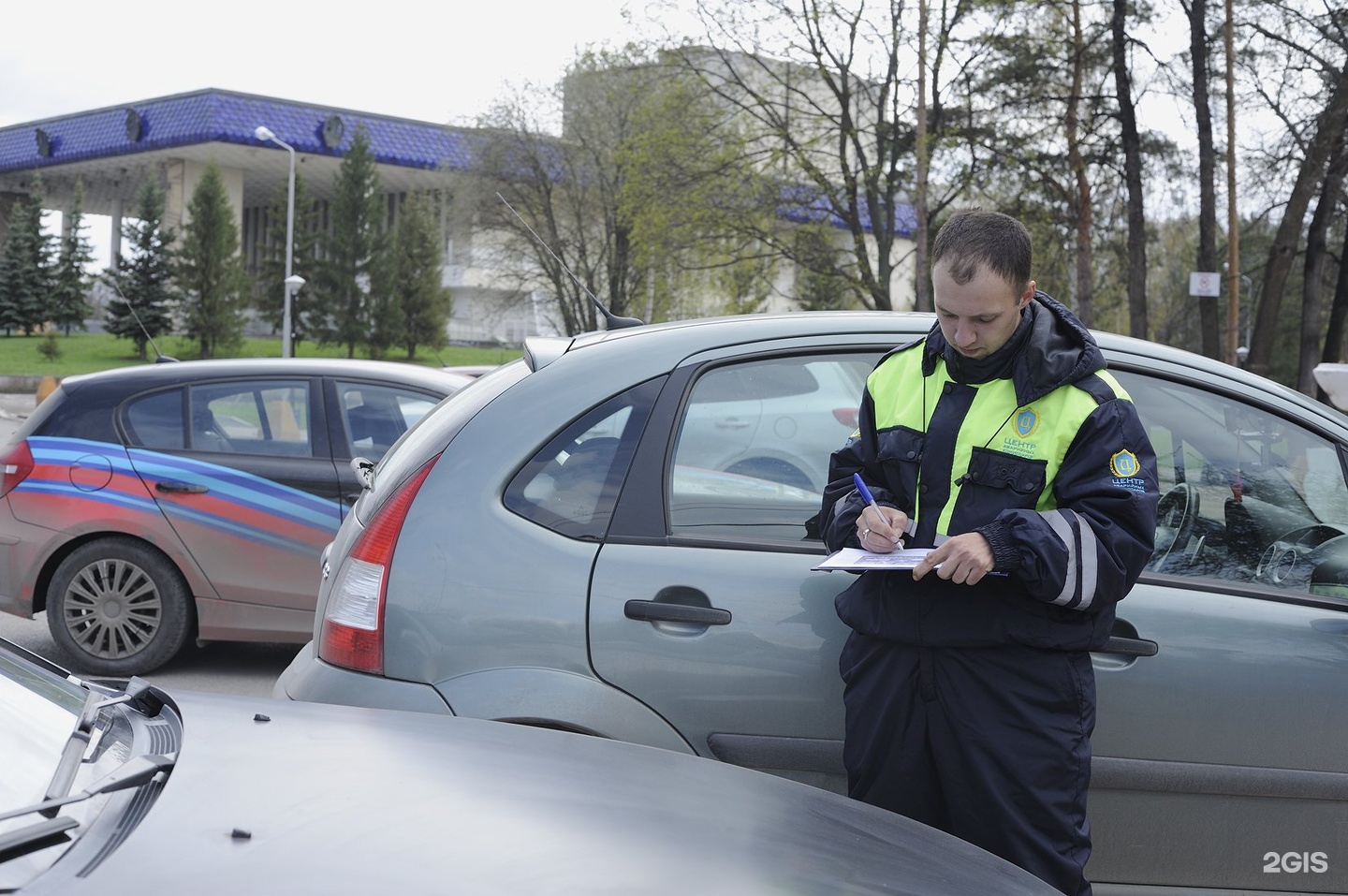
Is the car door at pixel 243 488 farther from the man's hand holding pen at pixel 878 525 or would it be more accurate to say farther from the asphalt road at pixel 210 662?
the man's hand holding pen at pixel 878 525

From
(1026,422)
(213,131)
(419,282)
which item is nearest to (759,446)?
(1026,422)

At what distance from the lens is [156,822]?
5.60 feet

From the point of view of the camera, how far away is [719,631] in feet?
9.53

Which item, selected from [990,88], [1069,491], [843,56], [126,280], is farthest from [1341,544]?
[126,280]

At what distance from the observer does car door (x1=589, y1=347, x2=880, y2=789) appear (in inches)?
114

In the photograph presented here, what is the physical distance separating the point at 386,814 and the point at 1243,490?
234 centimetres

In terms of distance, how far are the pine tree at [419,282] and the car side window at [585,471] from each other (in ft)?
177

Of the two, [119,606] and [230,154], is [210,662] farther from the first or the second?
[230,154]

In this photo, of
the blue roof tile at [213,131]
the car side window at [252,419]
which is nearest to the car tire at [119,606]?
the car side window at [252,419]

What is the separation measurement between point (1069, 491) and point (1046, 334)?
0.34 m

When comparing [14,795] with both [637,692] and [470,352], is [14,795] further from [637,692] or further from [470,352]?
[470,352]

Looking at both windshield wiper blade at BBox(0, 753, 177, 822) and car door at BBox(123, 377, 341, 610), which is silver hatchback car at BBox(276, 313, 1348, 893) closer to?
windshield wiper blade at BBox(0, 753, 177, 822)

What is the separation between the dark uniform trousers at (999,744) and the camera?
251 centimetres

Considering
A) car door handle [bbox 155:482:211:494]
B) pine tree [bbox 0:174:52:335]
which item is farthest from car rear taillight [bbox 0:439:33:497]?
pine tree [bbox 0:174:52:335]
